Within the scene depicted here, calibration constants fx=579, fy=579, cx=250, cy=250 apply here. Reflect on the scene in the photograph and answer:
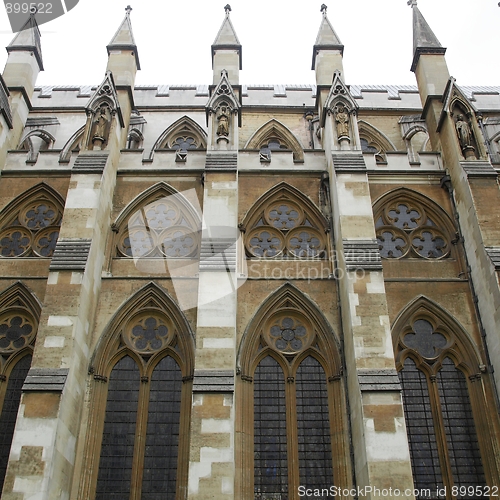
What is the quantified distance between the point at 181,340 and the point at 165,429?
198 centimetres

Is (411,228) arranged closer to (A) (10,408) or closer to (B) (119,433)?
(B) (119,433)

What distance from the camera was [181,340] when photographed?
13305 mm

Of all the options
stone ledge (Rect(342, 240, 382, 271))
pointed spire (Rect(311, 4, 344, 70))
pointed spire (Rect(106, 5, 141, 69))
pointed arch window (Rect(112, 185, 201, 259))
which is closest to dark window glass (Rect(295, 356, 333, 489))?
stone ledge (Rect(342, 240, 382, 271))

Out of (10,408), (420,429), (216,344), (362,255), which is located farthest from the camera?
(362,255)

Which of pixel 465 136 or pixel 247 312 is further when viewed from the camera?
pixel 465 136

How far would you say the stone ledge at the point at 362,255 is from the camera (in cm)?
1282

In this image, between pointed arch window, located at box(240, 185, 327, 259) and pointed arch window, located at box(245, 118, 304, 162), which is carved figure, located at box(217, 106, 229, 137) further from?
pointed arch window, located at box(245, 118, 304, 162)

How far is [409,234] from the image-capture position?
49.3 ft

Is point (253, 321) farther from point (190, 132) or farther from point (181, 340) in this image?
point (190, 132)

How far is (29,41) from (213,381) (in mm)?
13458

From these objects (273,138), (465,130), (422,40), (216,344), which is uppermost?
(422,40)

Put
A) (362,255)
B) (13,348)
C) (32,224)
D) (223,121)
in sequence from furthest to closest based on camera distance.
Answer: (223,121), (32,224), (13,348), (362,255)

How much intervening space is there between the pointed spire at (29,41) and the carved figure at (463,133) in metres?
13.2

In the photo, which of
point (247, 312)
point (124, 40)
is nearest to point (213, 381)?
point (247, 312)
